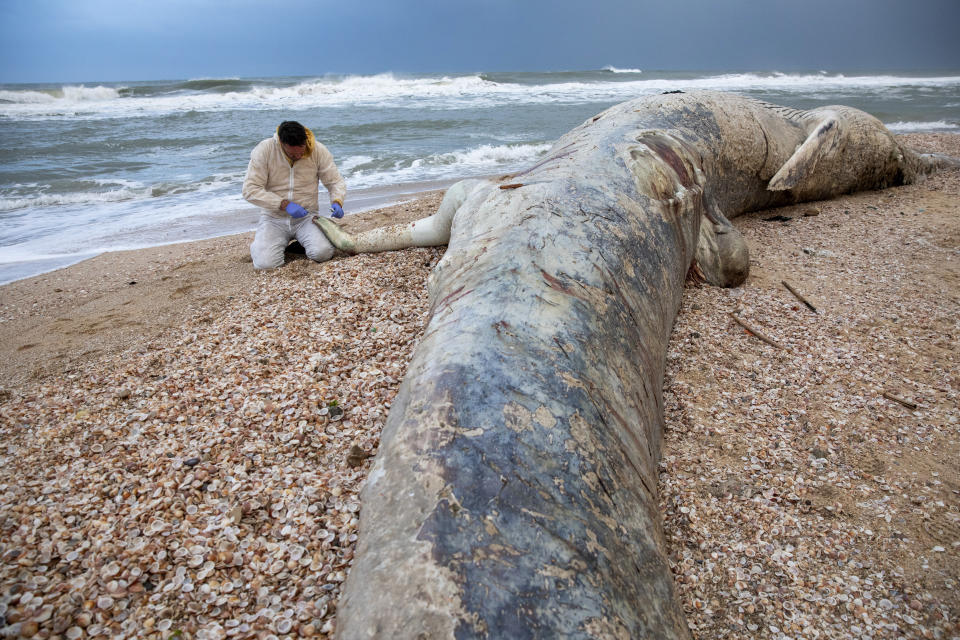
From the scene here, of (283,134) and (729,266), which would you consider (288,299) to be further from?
(729,266)

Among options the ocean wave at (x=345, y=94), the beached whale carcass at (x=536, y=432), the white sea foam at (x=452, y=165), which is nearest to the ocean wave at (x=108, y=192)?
the white sea foam at (x=452, y=165)

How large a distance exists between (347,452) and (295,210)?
3.51 meters

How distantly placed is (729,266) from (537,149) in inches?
322

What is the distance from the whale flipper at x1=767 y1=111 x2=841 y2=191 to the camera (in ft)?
16.8

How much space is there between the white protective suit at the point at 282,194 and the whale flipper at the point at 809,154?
434 cm

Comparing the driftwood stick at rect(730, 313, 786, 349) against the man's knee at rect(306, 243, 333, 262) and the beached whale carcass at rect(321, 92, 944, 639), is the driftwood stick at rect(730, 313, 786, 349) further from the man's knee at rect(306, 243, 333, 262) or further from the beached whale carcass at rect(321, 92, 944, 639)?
the man's knee at rect(306, 243, 333, 262)

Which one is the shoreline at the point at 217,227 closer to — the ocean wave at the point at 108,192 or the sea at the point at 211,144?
the sea at the point at 211,144

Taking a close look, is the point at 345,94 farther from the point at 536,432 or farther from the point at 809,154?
the point at 536,432

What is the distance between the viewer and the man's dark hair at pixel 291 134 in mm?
4816

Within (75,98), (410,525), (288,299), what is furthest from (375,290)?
(75,98)

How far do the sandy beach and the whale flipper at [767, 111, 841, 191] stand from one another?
1171mm

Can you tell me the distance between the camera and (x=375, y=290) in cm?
386

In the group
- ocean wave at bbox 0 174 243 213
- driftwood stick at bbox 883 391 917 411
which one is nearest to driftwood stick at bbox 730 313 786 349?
driftwood stick at bbox 883 391 917 411

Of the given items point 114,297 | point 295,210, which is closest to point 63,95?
point 114,297
